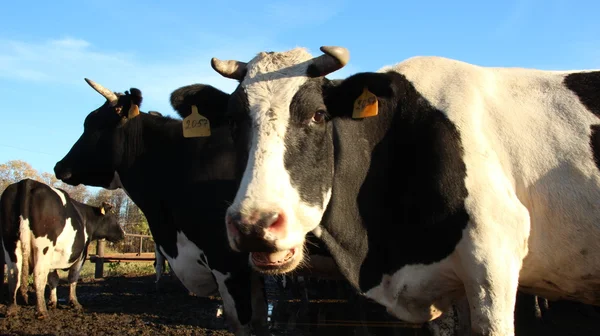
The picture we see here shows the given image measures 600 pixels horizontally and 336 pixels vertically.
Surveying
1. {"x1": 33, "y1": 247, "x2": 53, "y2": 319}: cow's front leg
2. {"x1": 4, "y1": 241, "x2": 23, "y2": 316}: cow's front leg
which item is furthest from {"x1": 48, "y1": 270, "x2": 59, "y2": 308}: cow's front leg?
{"x1": 4, "y1": 241, "x2": 23, "y2": 316}: cow's front leg

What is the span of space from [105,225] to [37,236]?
6657 mm

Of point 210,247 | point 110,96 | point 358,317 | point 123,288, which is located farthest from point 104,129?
point 123,288

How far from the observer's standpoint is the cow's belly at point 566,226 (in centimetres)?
387

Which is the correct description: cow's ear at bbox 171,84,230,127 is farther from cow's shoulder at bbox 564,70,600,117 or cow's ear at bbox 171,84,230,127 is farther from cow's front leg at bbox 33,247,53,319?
cow's front leg at bbox 33,247,53,319

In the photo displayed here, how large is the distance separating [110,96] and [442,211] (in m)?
5.86

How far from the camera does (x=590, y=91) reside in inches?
169

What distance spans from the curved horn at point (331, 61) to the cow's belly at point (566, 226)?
172 centimetres

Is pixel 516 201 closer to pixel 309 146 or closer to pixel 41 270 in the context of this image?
pixel 309 146

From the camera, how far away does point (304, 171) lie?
3688mm

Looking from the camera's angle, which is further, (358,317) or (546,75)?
(358,317)

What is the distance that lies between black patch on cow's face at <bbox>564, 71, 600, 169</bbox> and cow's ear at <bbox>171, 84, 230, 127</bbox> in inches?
118

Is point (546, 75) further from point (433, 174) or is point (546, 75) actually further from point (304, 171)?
point (304, 171)

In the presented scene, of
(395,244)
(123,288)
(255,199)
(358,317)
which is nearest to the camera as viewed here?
(255,199)

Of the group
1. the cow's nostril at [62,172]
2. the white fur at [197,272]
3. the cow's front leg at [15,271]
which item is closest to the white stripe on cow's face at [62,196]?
the cow's front leg at [15,271]
